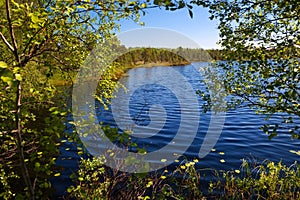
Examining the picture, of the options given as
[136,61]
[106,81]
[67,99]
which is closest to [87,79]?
[106,81]

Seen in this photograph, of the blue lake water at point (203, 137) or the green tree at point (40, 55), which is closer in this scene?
the green tree at point (40, 55)

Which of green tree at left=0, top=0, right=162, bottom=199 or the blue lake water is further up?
green tree at left=0, top=0, right=162, bottom=199

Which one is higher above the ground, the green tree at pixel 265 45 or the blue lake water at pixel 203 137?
the green tree at pixel 265 45

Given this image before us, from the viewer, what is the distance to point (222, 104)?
7.75 m

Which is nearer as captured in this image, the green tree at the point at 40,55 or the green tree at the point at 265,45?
the green tree at the point at 40,55

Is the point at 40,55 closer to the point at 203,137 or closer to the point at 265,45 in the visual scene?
the point at 265,45

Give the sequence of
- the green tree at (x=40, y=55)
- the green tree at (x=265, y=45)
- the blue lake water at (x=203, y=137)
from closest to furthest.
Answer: the green tree at (x=40, y=55), the green tree at (x=265, y=45), the blue lake water at (x=203, y=137)

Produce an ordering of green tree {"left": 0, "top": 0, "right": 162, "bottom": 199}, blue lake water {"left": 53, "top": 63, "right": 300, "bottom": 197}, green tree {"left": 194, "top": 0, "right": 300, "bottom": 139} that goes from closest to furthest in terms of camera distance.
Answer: green tree {"left": 0, "top": 0, "right": 162, "bottom": 199}, green tree {"left": 194, "top": 0, "right": 300, "bottom": 139}, blue lake water {"left": 53, "top": 63, "right": 300, "bottom": 197}

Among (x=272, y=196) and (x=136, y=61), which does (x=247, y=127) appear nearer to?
(x=272, y=196)

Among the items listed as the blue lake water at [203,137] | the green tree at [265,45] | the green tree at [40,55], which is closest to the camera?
the green tree at [40,55]

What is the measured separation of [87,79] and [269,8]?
5634mm

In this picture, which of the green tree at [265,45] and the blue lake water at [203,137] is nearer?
the green tree at [265,45]

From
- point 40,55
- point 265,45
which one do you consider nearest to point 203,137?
point 265,45

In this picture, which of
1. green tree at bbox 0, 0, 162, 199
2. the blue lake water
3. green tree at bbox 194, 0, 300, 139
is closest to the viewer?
green tree at bbox 0, 0, 162, 199
